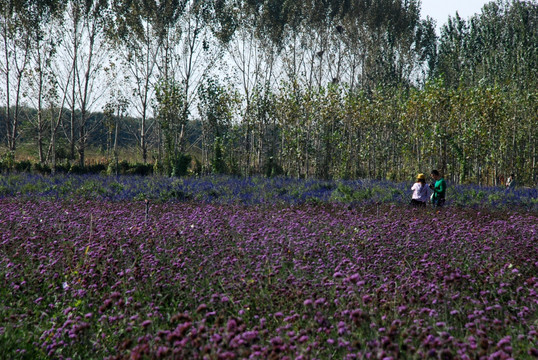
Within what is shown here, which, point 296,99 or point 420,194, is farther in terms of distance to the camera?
point 296,99

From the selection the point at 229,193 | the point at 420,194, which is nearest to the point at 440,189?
the point at 420,194

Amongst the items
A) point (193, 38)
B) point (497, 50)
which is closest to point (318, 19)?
point (193, 38)

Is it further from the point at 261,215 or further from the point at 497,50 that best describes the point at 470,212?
the point at 497,50

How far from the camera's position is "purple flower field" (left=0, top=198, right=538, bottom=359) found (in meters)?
2.70

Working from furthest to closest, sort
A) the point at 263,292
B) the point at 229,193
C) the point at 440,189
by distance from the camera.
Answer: the point at 229,193 < the point at 440,189 < the point at 263,292

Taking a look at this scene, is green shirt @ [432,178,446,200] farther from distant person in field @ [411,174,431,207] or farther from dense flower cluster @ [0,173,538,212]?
dense flower cluster @ [0,173,538,212]

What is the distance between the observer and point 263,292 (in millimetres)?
3754

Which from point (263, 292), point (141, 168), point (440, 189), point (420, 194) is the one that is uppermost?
point (440, 189)

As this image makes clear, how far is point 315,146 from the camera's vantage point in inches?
1185

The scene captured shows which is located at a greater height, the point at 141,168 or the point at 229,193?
the point at 141,168

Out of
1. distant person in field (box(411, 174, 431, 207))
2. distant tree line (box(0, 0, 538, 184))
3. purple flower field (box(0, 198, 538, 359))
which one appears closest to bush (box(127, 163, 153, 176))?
distant tree line (box(0, 0, 538, 184))

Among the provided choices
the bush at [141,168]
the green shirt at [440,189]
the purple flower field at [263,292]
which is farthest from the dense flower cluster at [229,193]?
the bush at [141,168]

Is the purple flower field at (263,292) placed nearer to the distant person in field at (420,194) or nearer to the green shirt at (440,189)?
the distant person in field at (420,194)

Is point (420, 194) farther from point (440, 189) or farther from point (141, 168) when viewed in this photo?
point (141, 168)
